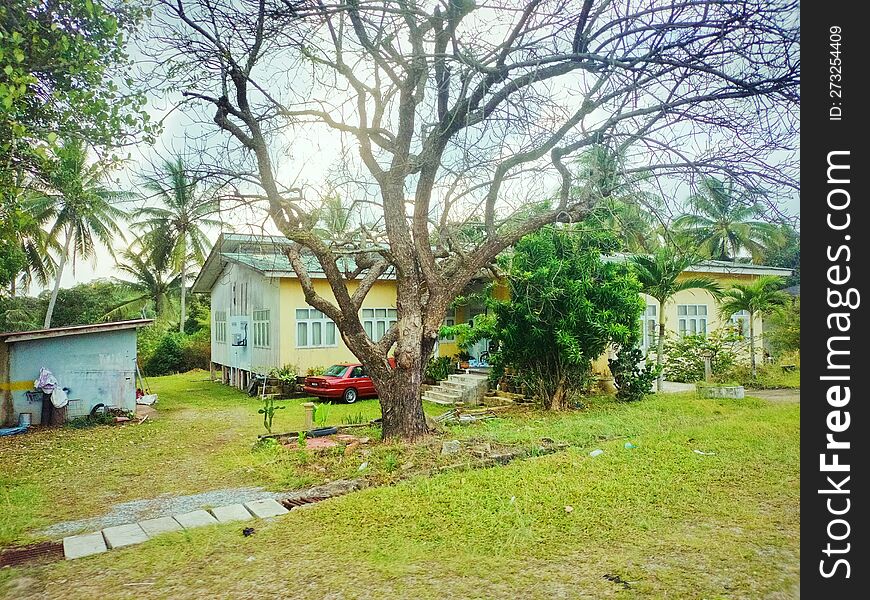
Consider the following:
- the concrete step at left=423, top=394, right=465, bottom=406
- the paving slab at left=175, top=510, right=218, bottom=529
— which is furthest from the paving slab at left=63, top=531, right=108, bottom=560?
the concrete step at left=423, top=394, right=465, bottom=406

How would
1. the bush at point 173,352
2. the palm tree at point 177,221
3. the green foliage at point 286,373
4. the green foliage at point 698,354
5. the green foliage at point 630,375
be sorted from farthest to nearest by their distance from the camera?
the bush at point 173,352 → the green foliage at point 286,373 → the green foliage at point 698,354 → the green foliage at point 630,375 → the palm tree at point 177,221

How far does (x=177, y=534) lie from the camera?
12.3 feet

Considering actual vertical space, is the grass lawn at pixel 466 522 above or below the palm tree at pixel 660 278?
below

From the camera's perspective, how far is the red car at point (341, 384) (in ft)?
35.6

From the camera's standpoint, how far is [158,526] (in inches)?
155

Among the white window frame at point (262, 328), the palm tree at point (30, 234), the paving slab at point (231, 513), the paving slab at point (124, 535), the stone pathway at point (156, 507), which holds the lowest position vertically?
the stone pathway at point (156, 507)

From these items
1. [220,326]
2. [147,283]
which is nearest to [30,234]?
[220,326]

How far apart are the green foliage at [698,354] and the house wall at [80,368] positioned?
9.85 m

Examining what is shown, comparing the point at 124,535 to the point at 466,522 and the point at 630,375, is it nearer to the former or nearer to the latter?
the point at 466,522

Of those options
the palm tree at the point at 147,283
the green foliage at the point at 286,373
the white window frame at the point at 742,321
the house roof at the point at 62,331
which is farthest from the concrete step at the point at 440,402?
the palm tree at the point at 147,283

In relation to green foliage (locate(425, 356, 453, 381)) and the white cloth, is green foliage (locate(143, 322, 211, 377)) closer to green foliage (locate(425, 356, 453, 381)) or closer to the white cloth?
the white cloth

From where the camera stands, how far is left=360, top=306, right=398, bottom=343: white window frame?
12.9m

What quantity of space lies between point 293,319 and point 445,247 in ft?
19.0

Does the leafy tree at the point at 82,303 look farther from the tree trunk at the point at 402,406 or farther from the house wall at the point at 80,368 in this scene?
the tree trunk at the point at 402,406
